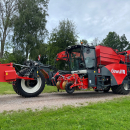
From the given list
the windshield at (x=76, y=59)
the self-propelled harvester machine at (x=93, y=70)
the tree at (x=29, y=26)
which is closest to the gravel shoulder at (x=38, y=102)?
the self-propelled harvester machine at (x=93, y=70)

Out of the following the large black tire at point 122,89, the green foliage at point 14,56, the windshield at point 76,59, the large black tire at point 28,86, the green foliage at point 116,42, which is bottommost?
the large black tire at point 122,89

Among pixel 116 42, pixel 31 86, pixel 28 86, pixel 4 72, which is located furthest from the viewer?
pixel 116 42

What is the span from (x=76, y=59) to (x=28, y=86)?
10.8 ft

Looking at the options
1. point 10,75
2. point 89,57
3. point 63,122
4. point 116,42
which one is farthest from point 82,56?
→ point 116,42

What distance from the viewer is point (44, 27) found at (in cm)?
2941

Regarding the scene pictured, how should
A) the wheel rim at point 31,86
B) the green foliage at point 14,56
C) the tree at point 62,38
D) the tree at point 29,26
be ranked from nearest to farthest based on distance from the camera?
1. the wheel rim at point 31,86
2. the tree at point 62,38
3. the green foliage at point 14,56
4. the tree at point 29,26

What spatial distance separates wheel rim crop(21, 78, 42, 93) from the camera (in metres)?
8.41

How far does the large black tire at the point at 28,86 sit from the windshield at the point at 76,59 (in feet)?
7.24

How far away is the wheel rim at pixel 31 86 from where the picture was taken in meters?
8.41

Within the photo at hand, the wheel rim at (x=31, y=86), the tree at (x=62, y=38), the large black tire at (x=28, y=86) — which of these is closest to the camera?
the large black tire at (x=28, y=86)

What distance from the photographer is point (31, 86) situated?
28.8ft

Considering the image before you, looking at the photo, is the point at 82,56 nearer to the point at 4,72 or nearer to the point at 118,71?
the point at 118,71

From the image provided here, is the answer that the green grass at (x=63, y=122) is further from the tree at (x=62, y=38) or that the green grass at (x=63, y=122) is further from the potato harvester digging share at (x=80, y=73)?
the tree at (x=62, y=38)

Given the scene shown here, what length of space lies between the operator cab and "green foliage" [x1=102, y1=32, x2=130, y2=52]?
188 feet
